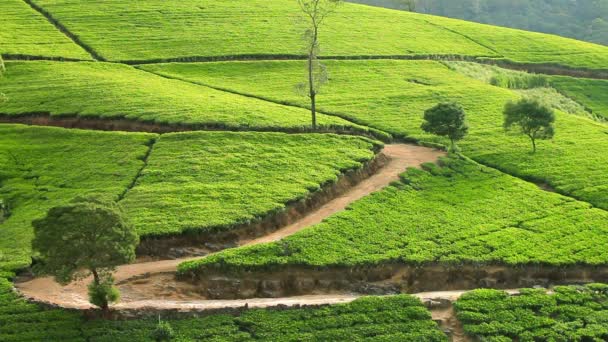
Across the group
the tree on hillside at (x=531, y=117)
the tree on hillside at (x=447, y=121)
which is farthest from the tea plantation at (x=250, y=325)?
the tree on hillside at (x=531, y=117)

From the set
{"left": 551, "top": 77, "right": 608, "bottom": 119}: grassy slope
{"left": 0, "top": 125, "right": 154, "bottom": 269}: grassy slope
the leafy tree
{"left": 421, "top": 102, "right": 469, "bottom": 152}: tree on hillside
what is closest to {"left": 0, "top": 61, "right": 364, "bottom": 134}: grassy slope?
{"left": 0, "top": 125, "right": 154, "bottom": 269}: grassy slope

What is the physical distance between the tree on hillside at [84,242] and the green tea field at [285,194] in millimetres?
98

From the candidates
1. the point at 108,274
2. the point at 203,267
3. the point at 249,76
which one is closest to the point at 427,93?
the point at 249,76

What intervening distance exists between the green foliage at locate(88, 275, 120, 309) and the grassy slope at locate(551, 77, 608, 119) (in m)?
65.4

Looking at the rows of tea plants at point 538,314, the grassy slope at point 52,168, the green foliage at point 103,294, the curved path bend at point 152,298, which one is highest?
the grassy slope at point 52,168

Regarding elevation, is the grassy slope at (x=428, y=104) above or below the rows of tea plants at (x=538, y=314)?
above

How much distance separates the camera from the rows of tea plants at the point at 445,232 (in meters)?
41.9

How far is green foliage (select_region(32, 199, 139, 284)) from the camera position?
34.3 meters

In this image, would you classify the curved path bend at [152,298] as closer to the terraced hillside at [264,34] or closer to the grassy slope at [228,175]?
the grassy slope at [228,175]

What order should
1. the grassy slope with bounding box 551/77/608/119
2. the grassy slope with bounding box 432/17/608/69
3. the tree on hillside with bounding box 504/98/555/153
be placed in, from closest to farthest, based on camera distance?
the tree on hillside with bounding box 504/98/555/153 → the grassy slope with bounding box 551/77/608/119 → the grassy slope with bounding box 432/17/608/69

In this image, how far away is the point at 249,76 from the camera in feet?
263

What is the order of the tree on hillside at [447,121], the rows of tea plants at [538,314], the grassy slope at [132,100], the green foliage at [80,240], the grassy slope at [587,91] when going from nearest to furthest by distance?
the green foliage at [80,240], the rows of tea plants at [538,314], the tree on hillside at [447,121], the grassy slope at [132,100], the grassy slope at [587,91]

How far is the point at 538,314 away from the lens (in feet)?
128

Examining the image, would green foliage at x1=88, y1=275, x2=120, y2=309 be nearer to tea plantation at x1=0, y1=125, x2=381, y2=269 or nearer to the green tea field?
the green tea field
